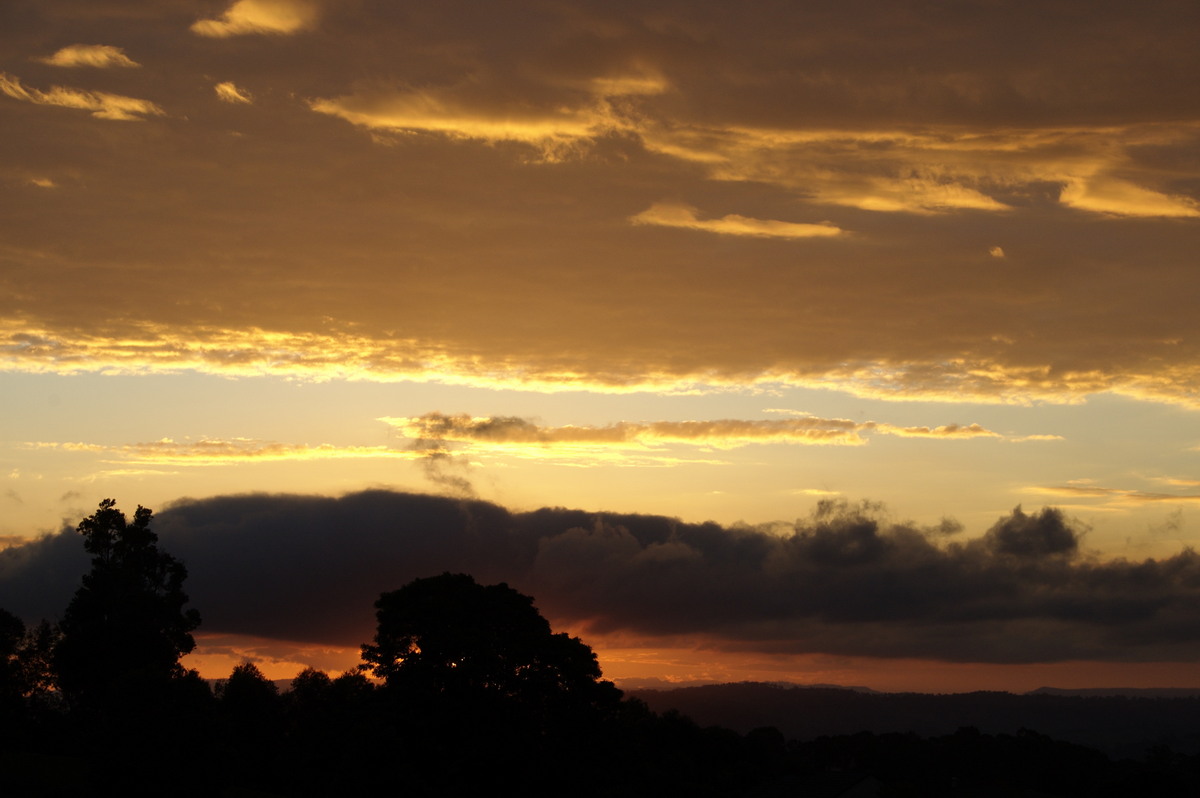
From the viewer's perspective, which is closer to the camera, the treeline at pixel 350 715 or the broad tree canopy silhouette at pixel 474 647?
the treeline at pixel 350 715

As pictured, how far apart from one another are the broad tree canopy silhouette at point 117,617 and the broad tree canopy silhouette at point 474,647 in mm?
15569

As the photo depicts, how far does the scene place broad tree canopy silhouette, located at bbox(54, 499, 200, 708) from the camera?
251 ft

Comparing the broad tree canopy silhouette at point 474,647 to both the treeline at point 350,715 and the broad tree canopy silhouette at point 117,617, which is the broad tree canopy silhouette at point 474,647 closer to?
the treeline at point 350,715

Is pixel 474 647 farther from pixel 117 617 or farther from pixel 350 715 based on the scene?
pixel 117 617

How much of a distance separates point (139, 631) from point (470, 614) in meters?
23.2

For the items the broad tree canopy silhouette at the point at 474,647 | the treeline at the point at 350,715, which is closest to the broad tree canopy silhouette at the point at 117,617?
the treeline at the point at 350,715

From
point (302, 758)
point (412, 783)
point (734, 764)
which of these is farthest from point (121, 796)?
point (734, 764)

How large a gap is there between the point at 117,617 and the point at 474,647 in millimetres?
25881

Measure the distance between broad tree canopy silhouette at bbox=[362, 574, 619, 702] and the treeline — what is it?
0.10 metres

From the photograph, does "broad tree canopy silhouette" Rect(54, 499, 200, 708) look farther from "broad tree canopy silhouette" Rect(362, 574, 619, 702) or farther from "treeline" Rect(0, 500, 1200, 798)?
"broad tree canopy silhouette" Rect(362, 574, 619, 702)

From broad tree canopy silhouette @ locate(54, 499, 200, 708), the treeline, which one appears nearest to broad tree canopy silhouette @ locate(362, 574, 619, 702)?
the treeline

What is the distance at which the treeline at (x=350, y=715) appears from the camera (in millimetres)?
54562

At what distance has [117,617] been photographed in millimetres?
77000

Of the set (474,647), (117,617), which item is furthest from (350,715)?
(117,617)
